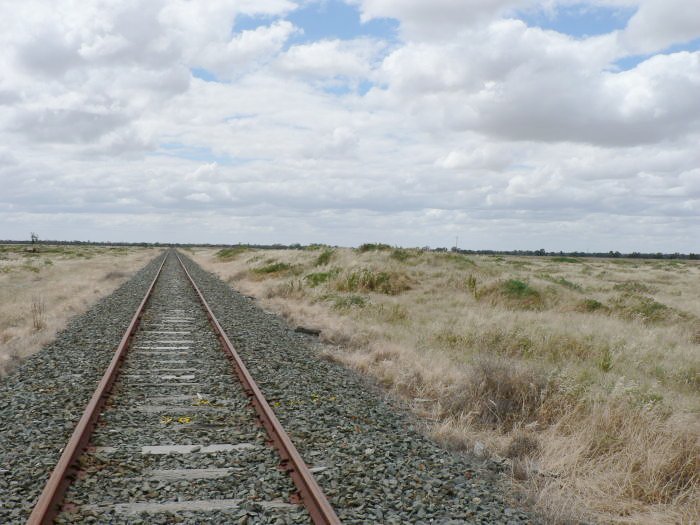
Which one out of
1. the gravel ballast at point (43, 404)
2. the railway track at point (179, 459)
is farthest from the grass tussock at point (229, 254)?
the railway track at point (179, 459)

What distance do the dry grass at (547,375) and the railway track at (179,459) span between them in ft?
6.94

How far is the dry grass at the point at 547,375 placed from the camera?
5.51 metres

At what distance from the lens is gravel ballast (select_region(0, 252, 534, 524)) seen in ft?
15.7

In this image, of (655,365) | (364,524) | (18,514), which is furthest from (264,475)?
(655,365)

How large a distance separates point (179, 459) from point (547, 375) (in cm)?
570

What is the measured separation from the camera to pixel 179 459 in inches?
220

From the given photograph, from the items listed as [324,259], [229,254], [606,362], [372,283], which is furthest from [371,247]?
[229,254]

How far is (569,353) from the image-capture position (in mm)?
11945

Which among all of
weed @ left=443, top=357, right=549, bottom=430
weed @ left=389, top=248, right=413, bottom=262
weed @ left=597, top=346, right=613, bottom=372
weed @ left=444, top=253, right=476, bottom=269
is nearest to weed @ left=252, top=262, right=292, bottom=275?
weed @ left=389, top=248, right=413, bottom=262

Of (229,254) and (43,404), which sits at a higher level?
(229,254)

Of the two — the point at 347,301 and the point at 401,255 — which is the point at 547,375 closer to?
the point at 347,301

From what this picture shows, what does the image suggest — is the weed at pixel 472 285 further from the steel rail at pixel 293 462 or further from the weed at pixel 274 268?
the steel rail at pixel 293 462

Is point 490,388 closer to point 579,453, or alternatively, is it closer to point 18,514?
point 579,453

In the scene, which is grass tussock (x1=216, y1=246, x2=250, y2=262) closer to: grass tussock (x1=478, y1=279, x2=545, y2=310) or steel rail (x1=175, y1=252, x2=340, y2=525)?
grass tussock (x1=478, y1=279, x2=545, y2=310)
